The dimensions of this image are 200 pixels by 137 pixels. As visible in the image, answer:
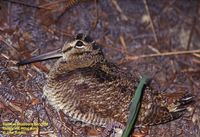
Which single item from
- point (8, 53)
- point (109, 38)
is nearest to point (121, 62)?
point (109, 38)

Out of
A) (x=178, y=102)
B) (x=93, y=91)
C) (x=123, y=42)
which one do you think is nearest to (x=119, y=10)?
(x=123, y=42)

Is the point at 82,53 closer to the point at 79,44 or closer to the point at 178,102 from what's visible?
the point at 79,44

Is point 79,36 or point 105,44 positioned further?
point 105,44

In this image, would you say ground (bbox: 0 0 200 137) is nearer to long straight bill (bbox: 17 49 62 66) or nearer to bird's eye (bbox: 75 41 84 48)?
long straight bill (bbox: 17 49 62 66)

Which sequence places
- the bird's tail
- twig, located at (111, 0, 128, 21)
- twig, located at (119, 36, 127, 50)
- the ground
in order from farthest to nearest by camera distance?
twig, located at (111, 0, 128, 21), twig, located at (119, 36, 127, 50), the bird's tail, the ground

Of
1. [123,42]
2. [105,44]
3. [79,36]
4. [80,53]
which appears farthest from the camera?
[123,42]

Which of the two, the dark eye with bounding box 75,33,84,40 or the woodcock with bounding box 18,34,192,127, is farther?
the dark eye with bounding box 75,33,84,40

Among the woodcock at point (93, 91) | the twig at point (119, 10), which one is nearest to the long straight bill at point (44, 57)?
the woodcock at point (93, 91)

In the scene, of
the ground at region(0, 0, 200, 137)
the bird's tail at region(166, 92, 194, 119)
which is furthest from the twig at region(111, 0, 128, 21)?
the bird's tail at region(166, 92, 194, 119)
